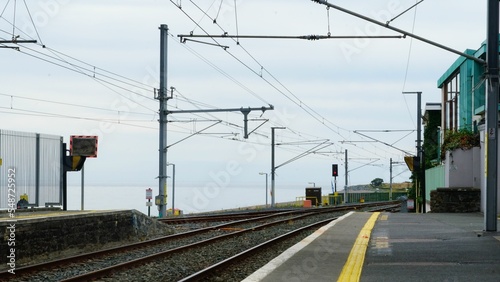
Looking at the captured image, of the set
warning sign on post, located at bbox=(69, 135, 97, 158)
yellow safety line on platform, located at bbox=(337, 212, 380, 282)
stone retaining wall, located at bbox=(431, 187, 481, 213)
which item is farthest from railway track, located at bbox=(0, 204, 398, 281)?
Result: stone retaining wall, located at bbox=(431, 187, 481, 213)

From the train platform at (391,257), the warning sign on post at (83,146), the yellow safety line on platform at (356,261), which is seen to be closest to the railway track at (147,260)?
the train platform at (391,257)

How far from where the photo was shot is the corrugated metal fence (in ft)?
59.6

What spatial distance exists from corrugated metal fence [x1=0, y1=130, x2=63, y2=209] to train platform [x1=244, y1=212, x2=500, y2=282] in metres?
7.34

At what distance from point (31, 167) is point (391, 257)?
9997mm

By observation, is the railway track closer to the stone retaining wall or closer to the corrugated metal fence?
the corrugated metal fence

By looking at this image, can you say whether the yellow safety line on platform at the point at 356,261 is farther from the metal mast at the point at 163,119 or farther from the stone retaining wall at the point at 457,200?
the metal mast at the point at 163,119

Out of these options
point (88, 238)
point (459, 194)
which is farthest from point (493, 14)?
point (459, 194)

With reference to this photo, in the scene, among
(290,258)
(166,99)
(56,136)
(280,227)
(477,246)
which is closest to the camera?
(290,258)

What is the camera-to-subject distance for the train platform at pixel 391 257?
11.5 metres

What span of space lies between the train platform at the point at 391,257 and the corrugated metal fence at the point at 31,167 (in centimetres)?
734

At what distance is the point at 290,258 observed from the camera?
14008 mm

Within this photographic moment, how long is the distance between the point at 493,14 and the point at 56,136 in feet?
39.7

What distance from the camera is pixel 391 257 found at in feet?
45.8

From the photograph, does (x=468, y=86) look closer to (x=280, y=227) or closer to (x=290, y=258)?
(x=280, y=227)
